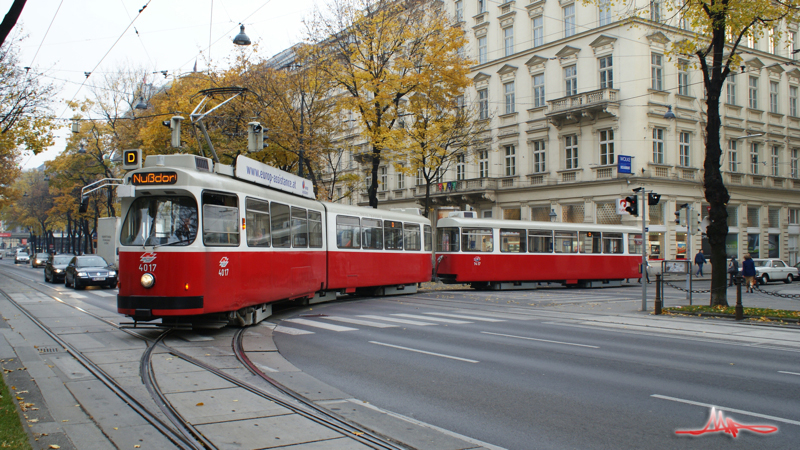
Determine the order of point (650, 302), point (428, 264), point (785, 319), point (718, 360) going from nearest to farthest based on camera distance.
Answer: point (718, 360), point (785, 319), point (650, 302), point (428, 264)

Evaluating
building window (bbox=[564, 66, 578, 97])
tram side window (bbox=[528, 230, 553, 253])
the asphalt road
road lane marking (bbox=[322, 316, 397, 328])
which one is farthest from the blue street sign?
road lane marking (bbox=[322, 316, 397, 328])

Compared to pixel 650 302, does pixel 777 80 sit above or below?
above

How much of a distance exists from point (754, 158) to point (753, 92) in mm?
4531

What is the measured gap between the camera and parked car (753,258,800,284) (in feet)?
116

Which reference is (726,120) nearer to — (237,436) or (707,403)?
(707,403)

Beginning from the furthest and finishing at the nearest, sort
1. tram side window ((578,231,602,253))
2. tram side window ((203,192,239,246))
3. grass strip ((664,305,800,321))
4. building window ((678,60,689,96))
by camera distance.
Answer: building window ((678,60,689,96)) < tram side window ((578,231,602,253)) < grass strip ((664,305,800,321)) < tram side window ((203,192,239,246))

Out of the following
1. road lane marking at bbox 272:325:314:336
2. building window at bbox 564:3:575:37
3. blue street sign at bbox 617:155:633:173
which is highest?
building window at bbox 564:3:575:37

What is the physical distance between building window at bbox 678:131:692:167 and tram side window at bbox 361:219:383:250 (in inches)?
950

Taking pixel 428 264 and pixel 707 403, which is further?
pixel 428 264

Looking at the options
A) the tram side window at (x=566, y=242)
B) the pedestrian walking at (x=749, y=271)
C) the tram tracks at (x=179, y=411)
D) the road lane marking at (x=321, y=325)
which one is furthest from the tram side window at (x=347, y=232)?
the pedestrian walking at (x=749, y=271)

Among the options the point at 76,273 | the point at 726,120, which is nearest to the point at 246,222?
the point at 76,273

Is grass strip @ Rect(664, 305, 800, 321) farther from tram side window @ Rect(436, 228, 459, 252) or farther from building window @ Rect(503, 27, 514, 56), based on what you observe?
building window @ Rect(503, 27, 514, 56)

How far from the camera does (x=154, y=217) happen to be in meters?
10.9

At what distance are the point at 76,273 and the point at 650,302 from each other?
23.2 m
